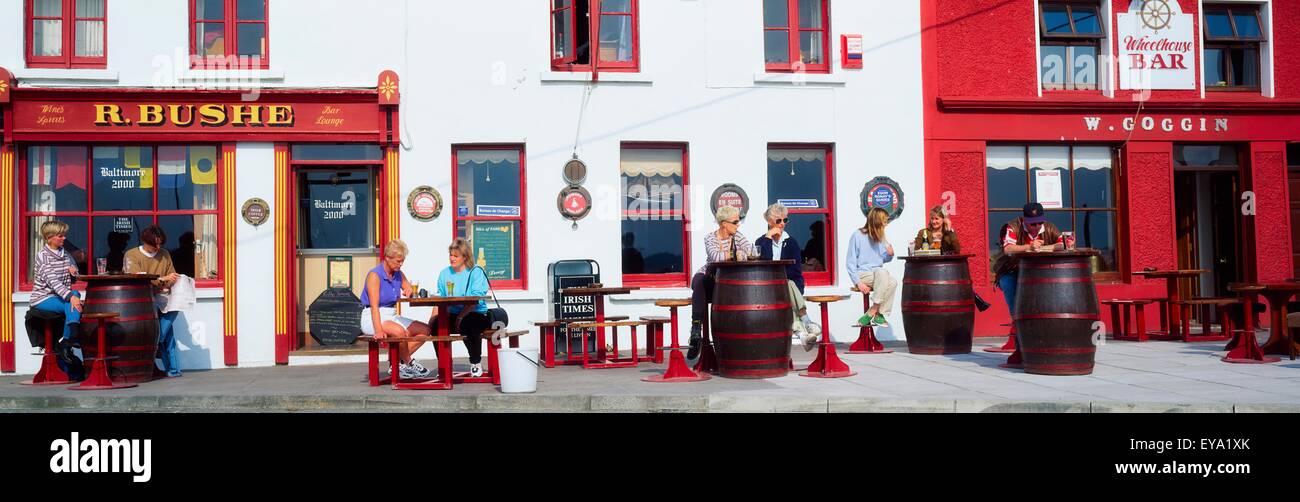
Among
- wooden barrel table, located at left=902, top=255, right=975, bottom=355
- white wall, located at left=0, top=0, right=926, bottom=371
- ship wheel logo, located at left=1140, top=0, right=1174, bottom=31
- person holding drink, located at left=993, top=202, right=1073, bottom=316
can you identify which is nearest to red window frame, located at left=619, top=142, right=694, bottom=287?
white wall, located at left=0, top=0, right=926, bottom=371

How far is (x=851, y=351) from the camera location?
12.6 meters

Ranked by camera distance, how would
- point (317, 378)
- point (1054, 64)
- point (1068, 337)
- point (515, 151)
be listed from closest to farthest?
point (1068, 337), point (317, 378), point (515, 151), point (1054, 64)

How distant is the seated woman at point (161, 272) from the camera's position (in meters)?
11.3

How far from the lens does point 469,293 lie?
1034cm

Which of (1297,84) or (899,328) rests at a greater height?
(1297,84)

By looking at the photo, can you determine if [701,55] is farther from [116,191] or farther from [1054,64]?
[116,191]

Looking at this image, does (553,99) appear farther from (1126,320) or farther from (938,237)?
(1126,320)

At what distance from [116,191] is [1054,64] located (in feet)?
40.2

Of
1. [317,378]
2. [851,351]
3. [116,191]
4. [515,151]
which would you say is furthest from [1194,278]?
[116,191]

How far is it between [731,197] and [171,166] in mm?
6862

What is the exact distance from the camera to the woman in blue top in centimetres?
1029

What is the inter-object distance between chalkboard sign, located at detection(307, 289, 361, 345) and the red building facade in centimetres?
760

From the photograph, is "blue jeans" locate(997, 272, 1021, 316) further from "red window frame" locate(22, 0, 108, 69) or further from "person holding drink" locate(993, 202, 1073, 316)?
"red window frame" locate(22, 0, 108, 69)

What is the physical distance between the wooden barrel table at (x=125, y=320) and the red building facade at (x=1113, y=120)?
956 cm
